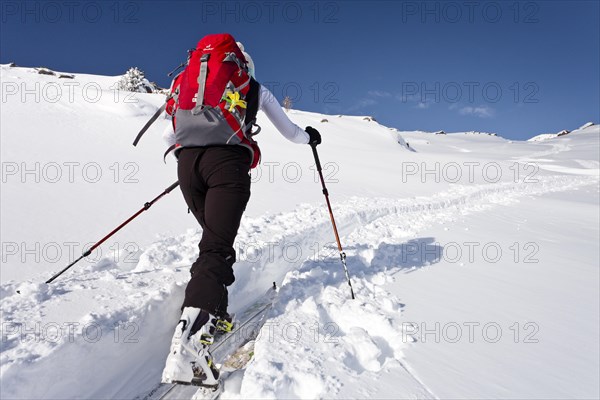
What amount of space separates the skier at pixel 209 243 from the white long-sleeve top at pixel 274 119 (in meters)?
0.02

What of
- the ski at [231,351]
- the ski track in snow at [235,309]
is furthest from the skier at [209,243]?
the ski track in snow at [235,309]

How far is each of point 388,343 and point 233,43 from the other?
2388 millimetres

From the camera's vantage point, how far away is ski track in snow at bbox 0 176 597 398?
6.12 feet

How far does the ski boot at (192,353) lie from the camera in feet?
5.89

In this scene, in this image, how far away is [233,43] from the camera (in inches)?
90.7

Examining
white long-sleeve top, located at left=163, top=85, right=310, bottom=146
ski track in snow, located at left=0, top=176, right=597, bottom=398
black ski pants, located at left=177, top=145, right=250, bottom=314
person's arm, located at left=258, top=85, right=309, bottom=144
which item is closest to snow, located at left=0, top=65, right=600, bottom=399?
ski track in snow, located at left=0, top=176, right=597, bottom=398

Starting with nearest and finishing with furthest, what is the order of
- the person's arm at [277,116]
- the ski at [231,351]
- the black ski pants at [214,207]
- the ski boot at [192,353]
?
1. the ski boot at [192,353]
2. the black ski pants at [214,207]
3. the ski at [231,351]
4. the person's arm at [277,116]

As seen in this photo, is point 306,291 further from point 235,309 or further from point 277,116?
point 277,116

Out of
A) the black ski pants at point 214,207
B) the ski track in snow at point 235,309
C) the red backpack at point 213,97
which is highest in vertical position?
the red backpack at point 213,97

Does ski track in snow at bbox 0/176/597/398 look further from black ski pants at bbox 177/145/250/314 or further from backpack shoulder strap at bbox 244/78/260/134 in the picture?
backpack shoulder strap at bbox 244/78/260/134

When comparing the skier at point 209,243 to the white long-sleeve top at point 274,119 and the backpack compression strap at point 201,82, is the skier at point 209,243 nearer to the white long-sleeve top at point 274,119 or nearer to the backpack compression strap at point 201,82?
the white long-sleeve top at point 274,119

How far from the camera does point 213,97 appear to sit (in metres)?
2.11

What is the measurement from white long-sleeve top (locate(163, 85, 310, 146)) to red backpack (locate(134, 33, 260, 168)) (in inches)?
11.7

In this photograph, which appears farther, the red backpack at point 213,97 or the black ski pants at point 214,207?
the red backpack at point 213,97
